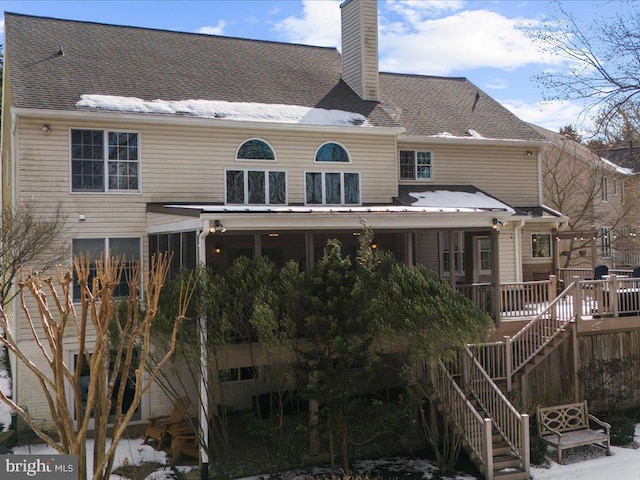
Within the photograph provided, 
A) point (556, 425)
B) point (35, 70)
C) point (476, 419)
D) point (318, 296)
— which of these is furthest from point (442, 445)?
point (35, 70)

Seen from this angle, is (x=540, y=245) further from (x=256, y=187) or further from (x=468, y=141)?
(x=256, y=187)

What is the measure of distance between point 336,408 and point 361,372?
82 centimetres

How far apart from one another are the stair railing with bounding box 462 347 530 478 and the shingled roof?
292 inches

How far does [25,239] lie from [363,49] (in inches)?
446

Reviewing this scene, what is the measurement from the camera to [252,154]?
661 inches

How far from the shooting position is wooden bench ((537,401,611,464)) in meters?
13.5

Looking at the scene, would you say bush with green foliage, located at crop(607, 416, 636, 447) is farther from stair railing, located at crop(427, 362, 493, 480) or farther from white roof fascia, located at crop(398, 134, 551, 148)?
white roof fascia, located at crop(398, 134, 551, 148)

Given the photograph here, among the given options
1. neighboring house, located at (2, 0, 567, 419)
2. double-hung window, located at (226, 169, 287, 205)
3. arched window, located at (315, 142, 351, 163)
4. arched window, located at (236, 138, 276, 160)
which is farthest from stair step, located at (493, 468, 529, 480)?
arched window, located at (236, 138, 276, 160)

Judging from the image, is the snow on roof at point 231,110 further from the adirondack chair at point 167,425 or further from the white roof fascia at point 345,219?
the adirondack chair at point 167,425

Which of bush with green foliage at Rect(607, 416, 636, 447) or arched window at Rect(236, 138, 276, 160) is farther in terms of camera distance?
arched window at Rect(236, 138, 276, 160)

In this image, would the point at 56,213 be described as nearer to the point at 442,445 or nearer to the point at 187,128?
the point at 187,128

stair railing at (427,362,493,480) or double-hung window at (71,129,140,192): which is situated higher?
double-hung window at (71,129,140,192)

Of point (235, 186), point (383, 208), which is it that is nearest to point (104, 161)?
point (235, 186)

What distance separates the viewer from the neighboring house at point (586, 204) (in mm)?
27359
